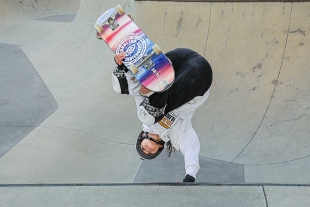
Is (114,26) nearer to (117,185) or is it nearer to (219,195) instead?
(117,185)

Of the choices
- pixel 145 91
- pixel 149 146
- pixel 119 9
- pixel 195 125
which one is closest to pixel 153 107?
pixel 145 91

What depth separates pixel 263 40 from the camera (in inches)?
236

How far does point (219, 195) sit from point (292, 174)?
1.73m

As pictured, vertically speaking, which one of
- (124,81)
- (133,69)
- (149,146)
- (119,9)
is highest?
(119,9)

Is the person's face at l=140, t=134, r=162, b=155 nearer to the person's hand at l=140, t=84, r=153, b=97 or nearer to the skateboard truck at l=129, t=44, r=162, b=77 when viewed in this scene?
the person's hand at l=140, t=84, r=153, b=97

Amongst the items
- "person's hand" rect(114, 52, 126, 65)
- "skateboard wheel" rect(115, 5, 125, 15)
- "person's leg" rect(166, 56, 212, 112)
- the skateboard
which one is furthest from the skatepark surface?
"skateboard wheel" rect(115, 5, 125, 15)

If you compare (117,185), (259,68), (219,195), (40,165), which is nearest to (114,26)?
(117,185)

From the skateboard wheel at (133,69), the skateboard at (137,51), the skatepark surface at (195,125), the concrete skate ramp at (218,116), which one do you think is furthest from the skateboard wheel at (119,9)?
the concrete skate ramp at (218,116)

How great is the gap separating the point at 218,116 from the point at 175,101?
2.61 metres

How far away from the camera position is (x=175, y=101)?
340cm

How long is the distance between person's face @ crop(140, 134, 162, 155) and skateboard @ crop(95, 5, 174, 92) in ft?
3.12

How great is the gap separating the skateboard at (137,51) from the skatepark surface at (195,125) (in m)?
1.16

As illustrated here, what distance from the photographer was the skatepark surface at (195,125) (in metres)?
3.84

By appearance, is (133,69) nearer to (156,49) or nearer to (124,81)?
(156,49)
